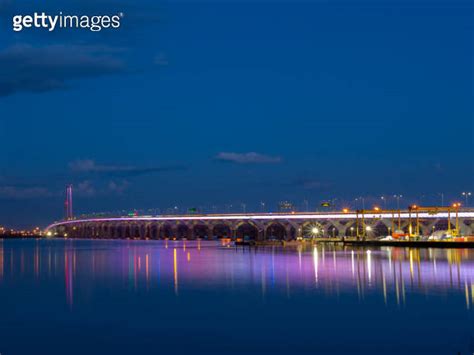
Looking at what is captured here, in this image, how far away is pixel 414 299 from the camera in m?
30.6

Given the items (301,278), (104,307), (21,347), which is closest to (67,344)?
(21,347)

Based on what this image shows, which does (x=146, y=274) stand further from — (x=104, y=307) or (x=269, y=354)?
(x=269, y=354)

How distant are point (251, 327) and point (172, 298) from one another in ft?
32.0

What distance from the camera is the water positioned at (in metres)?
21.7

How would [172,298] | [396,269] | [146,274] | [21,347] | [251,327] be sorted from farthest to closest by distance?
1. [146,274]
2. [396,269]
3. [172,298]
4. [251,327]
5. [21,347]

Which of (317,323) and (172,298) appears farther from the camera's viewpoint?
(172,298)

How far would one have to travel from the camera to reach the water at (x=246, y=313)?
71.3 feet

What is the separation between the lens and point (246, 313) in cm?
2816

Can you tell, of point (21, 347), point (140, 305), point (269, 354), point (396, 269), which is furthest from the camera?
point (396, 269)

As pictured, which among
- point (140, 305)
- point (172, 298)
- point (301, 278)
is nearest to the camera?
point (140, 305)

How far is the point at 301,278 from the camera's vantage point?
4284 cm

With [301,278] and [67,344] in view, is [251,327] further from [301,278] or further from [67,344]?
[301,278]

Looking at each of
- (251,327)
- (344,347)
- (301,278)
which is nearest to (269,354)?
(344,347)

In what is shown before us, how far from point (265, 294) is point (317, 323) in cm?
Answer: 948
